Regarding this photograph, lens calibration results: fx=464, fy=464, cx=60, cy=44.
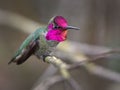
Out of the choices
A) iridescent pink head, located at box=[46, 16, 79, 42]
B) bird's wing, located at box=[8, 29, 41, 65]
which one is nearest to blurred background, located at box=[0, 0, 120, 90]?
bird's wing, located at box=[8, 29, 41, 65]

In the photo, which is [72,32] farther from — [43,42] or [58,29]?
[58,29]

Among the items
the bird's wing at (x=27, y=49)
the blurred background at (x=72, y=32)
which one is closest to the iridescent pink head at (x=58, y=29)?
the bird's wing at (x=27, y=49)

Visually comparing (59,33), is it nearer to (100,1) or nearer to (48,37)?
(48,37)

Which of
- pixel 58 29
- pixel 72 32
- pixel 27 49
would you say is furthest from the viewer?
pixel 72 32

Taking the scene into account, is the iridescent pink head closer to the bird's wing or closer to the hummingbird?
the hummingbird

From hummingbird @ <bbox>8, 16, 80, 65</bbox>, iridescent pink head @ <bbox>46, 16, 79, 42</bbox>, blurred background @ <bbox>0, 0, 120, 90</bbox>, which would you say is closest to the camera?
iridescent pink head @ <bbox>46, 16, 79, 42</bbox>

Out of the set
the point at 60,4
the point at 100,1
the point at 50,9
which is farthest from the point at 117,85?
the point at 50,9

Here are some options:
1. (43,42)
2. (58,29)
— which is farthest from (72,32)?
(58,29)
